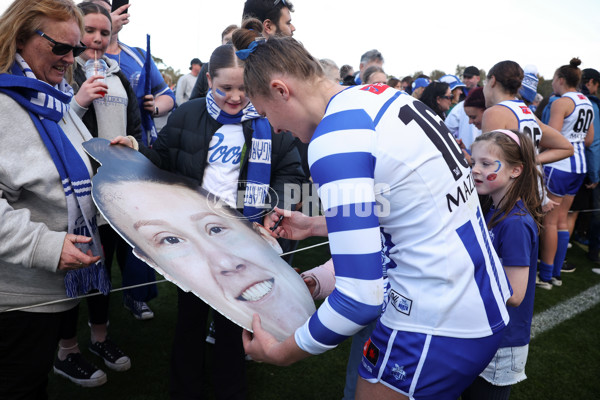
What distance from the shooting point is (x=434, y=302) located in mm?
1132

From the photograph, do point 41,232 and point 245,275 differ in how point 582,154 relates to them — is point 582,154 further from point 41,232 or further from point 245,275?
point 41,232

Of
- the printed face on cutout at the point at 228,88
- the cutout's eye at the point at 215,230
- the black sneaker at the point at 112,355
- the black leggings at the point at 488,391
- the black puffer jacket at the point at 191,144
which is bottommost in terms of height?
the black sneaker at the point at 112,355

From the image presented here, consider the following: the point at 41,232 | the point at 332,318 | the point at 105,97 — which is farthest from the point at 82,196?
the point at 332,318

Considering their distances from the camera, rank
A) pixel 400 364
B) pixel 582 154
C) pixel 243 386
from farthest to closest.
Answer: pixel 582 154 < pixel 243 386 < pixel 400 364

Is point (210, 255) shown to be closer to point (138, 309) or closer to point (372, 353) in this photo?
point (372, 353)

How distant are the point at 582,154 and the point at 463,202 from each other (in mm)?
4100

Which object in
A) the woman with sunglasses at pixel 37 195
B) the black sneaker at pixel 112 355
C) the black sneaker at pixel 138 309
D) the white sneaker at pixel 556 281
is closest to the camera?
the woman with sunglasses at pixel 37 195

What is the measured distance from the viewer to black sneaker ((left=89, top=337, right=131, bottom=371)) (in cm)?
270

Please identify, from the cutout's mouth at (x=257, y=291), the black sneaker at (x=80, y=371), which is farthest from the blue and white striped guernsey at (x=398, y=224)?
the black sneaker at (x=80, y=371)

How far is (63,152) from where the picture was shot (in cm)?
155

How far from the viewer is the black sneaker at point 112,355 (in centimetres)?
270

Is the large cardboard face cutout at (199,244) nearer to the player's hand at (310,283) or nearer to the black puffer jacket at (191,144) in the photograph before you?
the player's hand at (310,283)

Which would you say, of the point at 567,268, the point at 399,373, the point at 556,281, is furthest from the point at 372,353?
the point at 567,268

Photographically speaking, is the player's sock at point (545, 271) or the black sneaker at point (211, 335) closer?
the black sneaker at point (211, 335)
